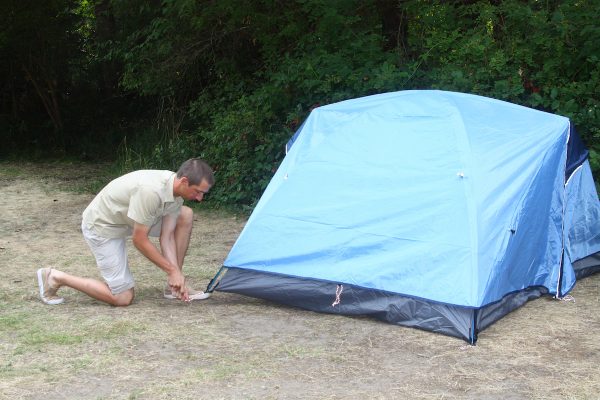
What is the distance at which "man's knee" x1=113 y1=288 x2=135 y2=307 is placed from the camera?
477cm

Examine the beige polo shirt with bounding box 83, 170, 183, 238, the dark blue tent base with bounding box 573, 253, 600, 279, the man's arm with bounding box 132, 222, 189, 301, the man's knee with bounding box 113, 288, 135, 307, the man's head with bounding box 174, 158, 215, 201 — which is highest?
the man's head with bounding box 174, 158, 215, 201

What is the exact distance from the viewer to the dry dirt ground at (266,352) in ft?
11.7

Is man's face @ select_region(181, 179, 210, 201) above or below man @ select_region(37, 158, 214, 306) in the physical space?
above

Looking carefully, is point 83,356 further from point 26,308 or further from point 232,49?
point 232,49

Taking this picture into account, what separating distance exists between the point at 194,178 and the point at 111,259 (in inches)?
28.9

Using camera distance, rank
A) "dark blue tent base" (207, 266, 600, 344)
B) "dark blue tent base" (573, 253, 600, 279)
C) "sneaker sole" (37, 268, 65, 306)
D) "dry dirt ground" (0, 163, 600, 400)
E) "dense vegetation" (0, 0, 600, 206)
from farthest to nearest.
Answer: "dense vegetation" (0, 0, 600, 206)
"dark blue tent base" (573, 253, 600, 279)
"sneaker sole" (37, 268, 65, 306)
"dark blue tent base" (207, 266, 600, 344)
"dry dirt ground" (0, 163, 600, 400)

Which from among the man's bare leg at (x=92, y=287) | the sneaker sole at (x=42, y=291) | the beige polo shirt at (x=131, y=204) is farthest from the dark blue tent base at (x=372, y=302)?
the sneaker sole at (x=42, y=291)

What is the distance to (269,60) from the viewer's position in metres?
9.17

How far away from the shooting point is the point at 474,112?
5023 mm

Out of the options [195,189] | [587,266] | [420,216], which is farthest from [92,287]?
[587,266]

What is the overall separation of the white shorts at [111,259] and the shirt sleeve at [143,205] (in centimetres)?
30

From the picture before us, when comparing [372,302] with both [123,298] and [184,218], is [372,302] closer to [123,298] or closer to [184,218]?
[184,218]

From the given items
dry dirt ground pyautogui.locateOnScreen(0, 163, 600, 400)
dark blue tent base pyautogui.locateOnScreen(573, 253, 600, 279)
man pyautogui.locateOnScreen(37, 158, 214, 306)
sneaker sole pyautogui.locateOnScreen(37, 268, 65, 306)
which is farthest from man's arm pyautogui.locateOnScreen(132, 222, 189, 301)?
dark blue tent base pyautogui.locateOnScreen(573, 253, 600, 279)

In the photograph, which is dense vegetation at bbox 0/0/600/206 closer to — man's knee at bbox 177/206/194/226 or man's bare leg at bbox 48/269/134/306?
man's knee at bbox 177/206/194/226
